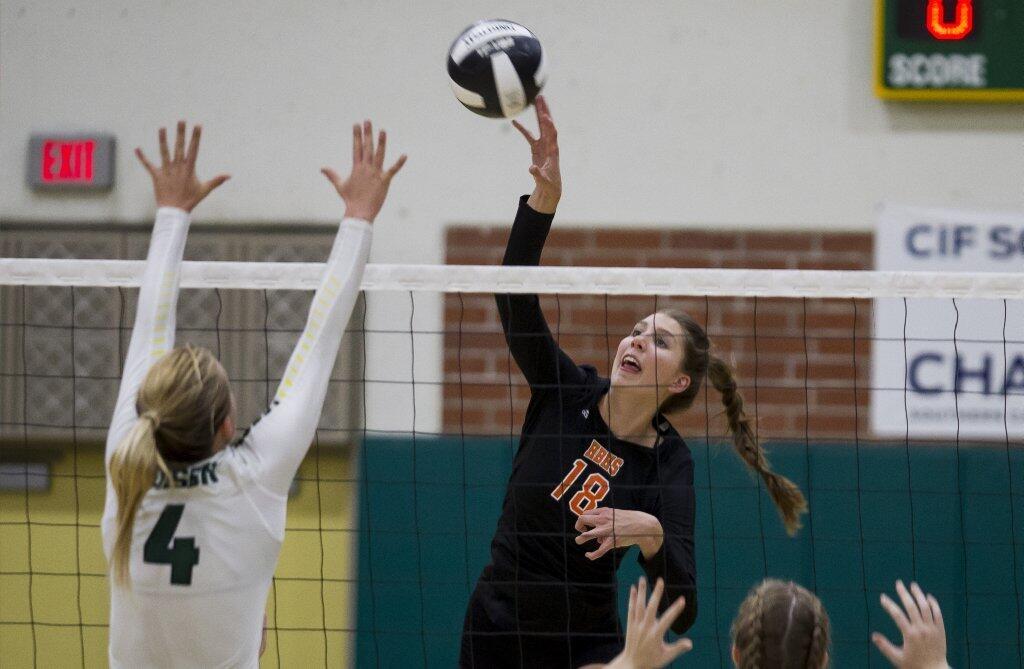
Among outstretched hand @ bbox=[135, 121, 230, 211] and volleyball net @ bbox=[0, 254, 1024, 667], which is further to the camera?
volleyball net @ bbox=[0, 254, 1024, 667]

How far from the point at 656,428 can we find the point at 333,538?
97.1 inches

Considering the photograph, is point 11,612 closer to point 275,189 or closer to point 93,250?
point 93,250

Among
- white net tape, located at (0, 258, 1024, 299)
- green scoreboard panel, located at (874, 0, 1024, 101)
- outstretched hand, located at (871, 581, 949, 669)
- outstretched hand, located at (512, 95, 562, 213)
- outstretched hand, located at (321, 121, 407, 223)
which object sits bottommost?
outstretched hand, located at (871, 581, 949, 669)

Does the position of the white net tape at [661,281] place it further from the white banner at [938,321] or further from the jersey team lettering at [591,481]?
the white banner at [938,321]

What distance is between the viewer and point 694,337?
3.67 meters

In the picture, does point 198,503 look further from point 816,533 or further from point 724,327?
point 816,533

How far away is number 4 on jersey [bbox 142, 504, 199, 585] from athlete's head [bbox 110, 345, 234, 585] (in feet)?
0.16

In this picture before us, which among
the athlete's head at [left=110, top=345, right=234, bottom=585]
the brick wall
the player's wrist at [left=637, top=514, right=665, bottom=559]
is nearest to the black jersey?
the player's wrist at [left=637, top=514, right=665, bottom=559]

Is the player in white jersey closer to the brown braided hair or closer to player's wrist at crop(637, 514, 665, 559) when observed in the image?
player's wrist at crop(637, 514, 665, 559)

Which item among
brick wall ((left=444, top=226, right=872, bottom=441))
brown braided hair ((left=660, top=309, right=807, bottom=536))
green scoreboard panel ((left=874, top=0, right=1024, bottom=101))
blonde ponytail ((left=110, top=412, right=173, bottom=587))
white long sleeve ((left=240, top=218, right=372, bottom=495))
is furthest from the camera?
brick wall ((left=444, top=226, right=872, bottom=441))

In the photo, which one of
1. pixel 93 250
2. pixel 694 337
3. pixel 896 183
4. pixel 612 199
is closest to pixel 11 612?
pixel 93 250

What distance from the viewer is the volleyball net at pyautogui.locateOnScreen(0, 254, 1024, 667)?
5543 mm

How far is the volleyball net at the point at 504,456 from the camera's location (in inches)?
218

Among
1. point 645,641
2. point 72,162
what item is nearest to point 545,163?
point 645,641
